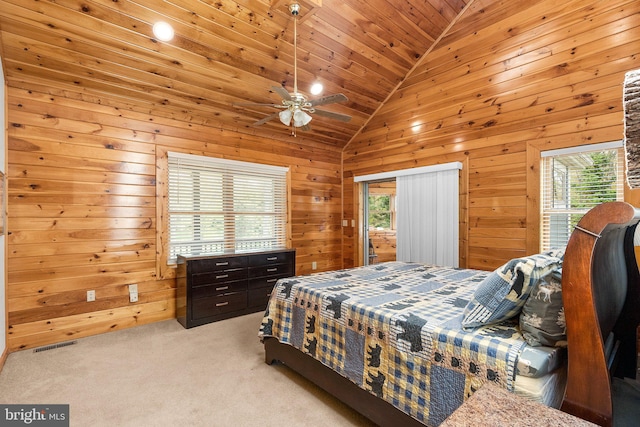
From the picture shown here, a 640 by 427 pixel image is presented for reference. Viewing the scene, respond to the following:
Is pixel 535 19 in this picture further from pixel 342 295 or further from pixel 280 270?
pixel 280 270

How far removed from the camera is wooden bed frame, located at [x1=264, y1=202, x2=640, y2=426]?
38.4 inches

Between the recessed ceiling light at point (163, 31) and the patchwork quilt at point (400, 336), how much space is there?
257 cm

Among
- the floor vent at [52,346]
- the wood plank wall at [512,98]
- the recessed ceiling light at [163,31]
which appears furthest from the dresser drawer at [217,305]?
the wood plank wall at [512,98]

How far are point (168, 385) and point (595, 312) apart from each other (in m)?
2.64

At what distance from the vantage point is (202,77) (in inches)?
139

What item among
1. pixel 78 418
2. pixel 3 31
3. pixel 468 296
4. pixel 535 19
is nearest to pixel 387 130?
pixel 535 19

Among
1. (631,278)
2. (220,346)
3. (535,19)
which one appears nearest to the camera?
(631,278)

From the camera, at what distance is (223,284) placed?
3.86m

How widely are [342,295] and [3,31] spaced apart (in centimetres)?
349

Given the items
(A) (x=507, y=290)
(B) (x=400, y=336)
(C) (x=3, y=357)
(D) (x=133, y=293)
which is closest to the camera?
(A) (x=507, y=290)

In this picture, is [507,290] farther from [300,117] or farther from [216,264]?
[216,264]

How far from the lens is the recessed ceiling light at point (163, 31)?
2809mm

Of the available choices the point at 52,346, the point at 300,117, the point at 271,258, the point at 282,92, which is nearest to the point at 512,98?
the point at 300,117

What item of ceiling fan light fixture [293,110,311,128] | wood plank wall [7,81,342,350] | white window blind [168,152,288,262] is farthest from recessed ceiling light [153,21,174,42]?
ceiling fan light fixture [293,110,311,128]
